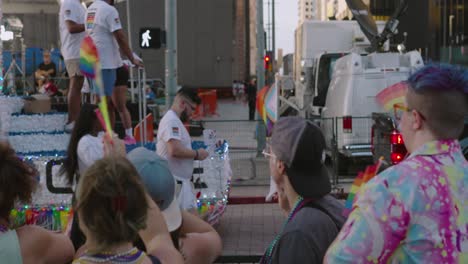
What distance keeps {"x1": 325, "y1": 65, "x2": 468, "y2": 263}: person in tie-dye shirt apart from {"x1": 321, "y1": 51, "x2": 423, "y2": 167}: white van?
9963 millimetres

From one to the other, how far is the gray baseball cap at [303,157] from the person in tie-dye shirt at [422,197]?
385 mm

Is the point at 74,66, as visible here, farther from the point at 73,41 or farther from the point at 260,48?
the point at 260,48

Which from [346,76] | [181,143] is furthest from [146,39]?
[181,143]

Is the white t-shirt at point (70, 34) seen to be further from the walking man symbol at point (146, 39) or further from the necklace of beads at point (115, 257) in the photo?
the necklace of beads at point (115, 257)

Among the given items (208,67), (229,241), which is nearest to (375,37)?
(229,241)

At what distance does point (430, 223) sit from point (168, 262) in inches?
35.4

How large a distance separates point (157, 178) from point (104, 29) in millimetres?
5608

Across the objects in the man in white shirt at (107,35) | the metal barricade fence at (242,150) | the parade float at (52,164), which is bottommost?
the metal barricade fence at (242,150)

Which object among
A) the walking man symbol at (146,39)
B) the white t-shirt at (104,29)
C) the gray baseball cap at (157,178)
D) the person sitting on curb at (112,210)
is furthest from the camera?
the walking man symbol at (146,39)

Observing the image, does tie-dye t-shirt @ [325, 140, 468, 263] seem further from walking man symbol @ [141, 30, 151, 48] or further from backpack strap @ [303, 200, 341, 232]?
walking man symbol @ [141, 30, 151, 48]

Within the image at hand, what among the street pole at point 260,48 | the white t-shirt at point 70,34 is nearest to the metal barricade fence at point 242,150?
the street pole at point 260,48

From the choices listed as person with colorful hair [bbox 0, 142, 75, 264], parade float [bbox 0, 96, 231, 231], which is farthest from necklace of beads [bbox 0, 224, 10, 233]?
parade float [bbox 0, 96, 231, 231]

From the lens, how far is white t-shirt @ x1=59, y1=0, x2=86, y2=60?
8469 mm

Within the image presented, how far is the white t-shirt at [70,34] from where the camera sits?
8469 millimetres
